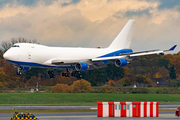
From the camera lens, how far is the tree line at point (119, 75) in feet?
316

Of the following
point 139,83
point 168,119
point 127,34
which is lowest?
point 168,119

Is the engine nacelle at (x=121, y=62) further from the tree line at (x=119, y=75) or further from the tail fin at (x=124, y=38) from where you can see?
the tree line at (x=119, y=75)

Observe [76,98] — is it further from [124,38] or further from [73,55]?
[73,55]

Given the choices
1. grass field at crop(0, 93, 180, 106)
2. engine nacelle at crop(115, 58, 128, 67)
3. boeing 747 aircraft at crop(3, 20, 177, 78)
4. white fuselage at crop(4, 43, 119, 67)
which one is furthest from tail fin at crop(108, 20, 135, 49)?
grass field at crop(0, 93, 180, 106)

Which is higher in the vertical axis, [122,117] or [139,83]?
[139,83]

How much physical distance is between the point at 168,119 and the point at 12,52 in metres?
31.6

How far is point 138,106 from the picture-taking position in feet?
162

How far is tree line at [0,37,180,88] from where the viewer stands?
96.4 m

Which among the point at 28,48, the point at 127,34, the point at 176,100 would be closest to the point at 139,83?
the point at 176,100

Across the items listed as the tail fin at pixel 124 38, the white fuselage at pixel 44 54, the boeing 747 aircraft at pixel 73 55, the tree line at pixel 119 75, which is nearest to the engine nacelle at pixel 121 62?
the boeing 747 aircraft at pixel 73 55

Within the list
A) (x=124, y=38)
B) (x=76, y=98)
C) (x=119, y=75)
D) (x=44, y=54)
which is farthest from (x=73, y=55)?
(x=119, y=75)

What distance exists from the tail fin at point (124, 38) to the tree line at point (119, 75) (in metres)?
9.78

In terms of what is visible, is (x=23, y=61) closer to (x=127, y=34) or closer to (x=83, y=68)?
(x=83, y=68)

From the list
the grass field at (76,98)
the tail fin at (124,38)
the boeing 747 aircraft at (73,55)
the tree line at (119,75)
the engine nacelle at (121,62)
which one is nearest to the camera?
the boeing 747 aircraft at (73,55)
